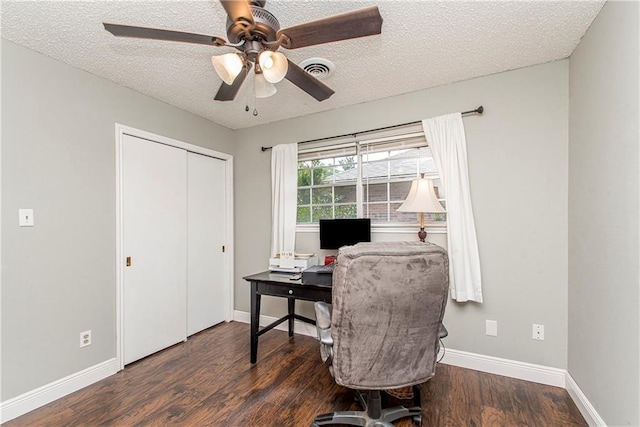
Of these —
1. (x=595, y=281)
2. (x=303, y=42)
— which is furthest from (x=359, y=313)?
(x=595, y=281)

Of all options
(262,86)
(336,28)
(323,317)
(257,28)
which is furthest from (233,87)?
(323,317)

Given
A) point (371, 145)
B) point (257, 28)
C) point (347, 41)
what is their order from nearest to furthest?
point (257, 28) < point (347, 41) < point (371, 145)

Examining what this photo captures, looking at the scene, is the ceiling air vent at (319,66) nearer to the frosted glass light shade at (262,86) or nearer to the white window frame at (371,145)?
the frosted glass light shade at (262,86)

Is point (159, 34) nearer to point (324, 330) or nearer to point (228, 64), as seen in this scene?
point (228, 64)

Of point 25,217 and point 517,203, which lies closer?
point 25,217

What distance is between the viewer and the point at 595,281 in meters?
1.72

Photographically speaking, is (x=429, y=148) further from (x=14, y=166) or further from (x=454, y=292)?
(x=14, y=166)

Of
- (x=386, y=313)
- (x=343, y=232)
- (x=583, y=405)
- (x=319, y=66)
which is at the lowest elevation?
(x=583, y=405)

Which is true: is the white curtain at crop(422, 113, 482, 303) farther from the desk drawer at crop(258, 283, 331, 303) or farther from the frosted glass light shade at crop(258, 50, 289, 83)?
the frosted glass light shade at crop(258, 50, 289, 83)

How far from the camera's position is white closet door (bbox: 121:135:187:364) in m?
2.61

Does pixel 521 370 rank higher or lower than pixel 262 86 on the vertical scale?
lower

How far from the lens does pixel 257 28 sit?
129 centimetres

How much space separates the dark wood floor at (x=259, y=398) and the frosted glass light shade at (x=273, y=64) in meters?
2.06

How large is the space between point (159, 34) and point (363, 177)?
6.91 ft
